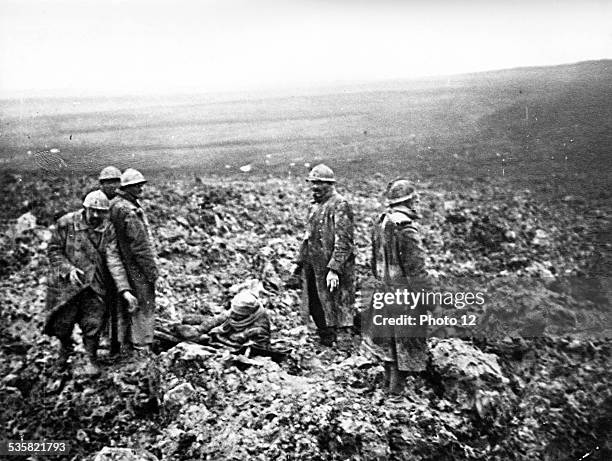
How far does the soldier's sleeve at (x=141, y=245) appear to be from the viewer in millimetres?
5992

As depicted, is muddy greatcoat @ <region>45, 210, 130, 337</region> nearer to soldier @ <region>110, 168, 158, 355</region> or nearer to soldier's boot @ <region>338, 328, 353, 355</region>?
soldier @ <region>110, 168, 158, 355</region>

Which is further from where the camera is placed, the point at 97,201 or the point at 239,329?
the point at 239,329

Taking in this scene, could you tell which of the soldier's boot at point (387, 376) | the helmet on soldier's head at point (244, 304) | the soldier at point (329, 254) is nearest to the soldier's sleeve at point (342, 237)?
the soldier at point (329, 254)

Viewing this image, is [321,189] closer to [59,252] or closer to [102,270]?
[102,270]

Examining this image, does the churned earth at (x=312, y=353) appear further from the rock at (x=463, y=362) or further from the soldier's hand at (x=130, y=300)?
the soldier's hand at (x=130, y=300)

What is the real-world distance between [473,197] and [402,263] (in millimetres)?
2022

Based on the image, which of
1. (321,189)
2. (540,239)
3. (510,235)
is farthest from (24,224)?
(540,239)

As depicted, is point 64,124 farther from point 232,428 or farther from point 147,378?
point 232,428

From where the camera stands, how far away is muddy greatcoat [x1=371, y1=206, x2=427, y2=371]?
5730mm

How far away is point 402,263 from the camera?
5801mm

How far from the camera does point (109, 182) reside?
6.16m

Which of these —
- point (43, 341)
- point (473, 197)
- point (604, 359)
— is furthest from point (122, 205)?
point (604, 359)

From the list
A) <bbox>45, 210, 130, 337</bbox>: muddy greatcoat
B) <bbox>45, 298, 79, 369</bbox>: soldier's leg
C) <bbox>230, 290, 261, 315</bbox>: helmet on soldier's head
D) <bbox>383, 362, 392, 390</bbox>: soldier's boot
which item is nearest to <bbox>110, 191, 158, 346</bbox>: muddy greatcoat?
<bbox>45, 210, 130, 337</bbox>: muddy greatcoat

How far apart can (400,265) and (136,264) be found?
8.38ft
